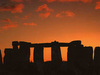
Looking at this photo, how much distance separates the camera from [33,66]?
103 feet

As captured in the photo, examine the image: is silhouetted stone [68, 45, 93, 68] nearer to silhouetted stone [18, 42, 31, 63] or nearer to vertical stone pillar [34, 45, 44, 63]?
vertical stone pillar [34, 45, 44, 63]

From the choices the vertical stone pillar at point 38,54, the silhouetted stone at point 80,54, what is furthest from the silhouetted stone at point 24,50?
the silhouetted stone at point 80,54

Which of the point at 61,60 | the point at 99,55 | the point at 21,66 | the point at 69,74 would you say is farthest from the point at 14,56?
the point at 99,55

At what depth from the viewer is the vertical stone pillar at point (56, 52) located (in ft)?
113

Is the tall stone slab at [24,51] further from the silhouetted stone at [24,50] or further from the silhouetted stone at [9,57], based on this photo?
the silhouetted stone at [9,57]

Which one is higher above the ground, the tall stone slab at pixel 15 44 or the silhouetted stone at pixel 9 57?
the tall stone slab at pixel 15 44

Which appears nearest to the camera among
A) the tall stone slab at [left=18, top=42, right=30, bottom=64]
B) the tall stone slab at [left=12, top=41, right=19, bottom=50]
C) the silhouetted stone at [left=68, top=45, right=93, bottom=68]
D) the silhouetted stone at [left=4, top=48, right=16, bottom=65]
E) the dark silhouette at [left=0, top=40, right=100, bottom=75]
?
the dark silhouette at [left=0, top=40, right=100, bottom=75]

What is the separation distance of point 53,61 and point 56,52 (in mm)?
1540

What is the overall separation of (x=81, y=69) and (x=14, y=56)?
349 inches

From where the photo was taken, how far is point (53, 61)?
33.9 metres

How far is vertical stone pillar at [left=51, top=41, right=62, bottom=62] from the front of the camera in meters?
34.5

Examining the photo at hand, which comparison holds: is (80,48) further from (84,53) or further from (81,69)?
(81,69)

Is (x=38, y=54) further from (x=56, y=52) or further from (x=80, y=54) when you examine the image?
(x=80, y=54)

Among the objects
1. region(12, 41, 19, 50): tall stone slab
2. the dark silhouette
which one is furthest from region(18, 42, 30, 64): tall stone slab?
region(12, 41, 19, 50): tall stone slab
